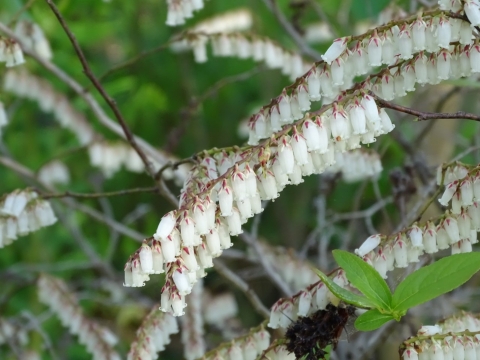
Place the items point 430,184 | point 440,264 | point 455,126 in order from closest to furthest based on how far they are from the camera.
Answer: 1. point 440,264
2. point 430,184
3. point 455,126

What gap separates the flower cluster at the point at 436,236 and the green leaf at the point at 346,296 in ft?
0.59

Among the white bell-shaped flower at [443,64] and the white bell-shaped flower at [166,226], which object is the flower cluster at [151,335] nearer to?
the white bell-shaped flower at [166,226]

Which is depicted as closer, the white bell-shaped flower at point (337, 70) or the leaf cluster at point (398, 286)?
the leaf cluster at point (398, 286)

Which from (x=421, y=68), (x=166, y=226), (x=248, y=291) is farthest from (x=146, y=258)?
(x=248, y=291)

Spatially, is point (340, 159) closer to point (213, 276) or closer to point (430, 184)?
point (430, 184)

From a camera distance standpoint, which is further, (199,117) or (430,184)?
(199,117)

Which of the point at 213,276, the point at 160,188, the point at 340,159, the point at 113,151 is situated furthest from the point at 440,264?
the point at 213,276

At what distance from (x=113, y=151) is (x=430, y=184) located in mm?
1272

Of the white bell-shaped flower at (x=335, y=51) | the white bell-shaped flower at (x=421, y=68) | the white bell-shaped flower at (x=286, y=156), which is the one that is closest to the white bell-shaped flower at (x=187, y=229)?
the white bell-shaped flower at (x=286, y=156)

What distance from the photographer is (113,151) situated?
2.54 meters

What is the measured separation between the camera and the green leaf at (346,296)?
3.10 feet

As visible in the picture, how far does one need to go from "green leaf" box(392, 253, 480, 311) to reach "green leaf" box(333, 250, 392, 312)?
0.02 metres

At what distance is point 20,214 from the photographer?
147 centimetres

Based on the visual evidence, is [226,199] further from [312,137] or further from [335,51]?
[335,51]
